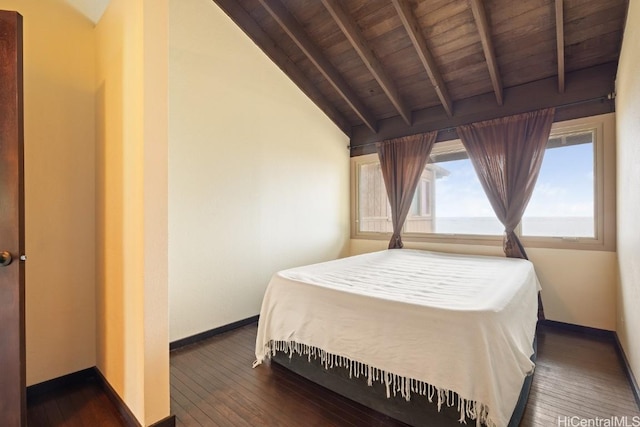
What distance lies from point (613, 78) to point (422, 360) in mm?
3442

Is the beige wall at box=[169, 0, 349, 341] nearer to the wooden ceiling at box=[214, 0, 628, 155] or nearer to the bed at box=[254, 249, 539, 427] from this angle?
the wooden ceiling at box=[214, 0, 628, 155]

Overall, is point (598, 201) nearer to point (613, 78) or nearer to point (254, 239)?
point (613, 78)

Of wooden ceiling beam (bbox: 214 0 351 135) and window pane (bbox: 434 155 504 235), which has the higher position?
wooden ceiling beam (bbox: 214 0 351 135)

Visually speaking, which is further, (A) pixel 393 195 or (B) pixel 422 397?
(A) pixel 393 195

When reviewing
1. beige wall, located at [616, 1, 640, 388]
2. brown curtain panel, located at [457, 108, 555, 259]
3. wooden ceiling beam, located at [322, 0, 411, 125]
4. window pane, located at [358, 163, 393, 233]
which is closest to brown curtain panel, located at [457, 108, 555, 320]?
brown curtain panel, located at [457, 108, 555, 259]

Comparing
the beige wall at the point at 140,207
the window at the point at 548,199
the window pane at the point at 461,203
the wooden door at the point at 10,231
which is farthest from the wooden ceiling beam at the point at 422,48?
the wooden door at the point at 10,231

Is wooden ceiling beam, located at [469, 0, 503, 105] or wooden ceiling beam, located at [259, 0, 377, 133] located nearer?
wooden ceiling beam, located at [469, 0, 503, 105]

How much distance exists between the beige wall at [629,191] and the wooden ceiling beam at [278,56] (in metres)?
3.11

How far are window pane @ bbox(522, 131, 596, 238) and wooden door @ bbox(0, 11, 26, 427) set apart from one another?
14.1 feet

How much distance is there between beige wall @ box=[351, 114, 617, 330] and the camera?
2844 millimetres

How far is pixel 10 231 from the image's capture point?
1412 millimetres

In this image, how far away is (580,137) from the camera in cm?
311

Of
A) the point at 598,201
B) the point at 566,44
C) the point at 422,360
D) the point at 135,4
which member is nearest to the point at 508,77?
the point at 566,44

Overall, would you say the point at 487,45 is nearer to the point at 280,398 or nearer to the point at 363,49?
the point at 363,49
